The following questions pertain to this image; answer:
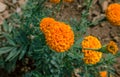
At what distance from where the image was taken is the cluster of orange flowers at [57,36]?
2094 millimetres

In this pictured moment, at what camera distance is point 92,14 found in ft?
11.6

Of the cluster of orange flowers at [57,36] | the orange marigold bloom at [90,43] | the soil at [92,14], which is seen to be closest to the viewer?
the cluster of orange flowers at [57,36]

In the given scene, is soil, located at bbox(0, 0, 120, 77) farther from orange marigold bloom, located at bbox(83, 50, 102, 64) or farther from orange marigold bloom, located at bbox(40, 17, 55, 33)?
orange marigold bloom, located at bbox(40, 17, 55, 33)

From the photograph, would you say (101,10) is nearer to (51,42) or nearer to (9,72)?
(9,72)

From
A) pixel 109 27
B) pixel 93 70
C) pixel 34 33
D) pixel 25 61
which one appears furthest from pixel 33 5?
pixel 109 27

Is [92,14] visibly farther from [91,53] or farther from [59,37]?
[59,37]

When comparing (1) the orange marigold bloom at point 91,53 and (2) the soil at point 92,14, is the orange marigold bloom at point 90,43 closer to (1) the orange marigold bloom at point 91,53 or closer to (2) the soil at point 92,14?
(1) the orange marigold bloom at point 91,53

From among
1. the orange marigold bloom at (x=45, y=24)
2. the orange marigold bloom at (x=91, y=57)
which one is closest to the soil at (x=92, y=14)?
the orange marigold bloom at (x=91, y=57)

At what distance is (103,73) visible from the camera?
2.69 metres

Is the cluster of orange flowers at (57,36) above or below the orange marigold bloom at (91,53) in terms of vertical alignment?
above

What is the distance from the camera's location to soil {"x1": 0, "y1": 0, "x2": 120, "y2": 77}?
3.34m

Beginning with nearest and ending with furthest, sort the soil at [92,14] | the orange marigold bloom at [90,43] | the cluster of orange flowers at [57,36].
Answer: the cluster of orange flowers at [57,36] → the orange marigold bloom at [90,43] → the soil at [92,14]

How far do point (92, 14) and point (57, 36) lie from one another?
1446 mm

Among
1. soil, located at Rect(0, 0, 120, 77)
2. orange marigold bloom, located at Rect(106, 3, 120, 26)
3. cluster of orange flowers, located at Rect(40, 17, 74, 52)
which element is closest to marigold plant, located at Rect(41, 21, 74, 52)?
cluster of orange flowers, located at Rect(40, 17, 74, 52)
